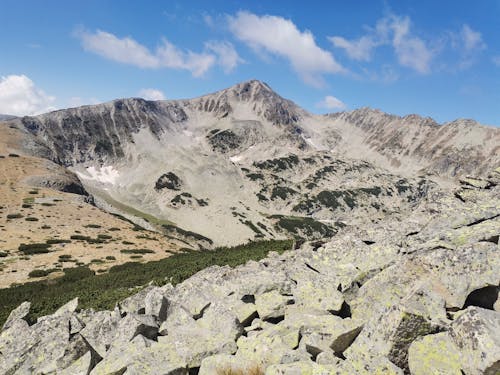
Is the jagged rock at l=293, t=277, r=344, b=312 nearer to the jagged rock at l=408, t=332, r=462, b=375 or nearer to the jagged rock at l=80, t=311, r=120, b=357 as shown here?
the jagged rock at l=408, t=332, r=462, b=375

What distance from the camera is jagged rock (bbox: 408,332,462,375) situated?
7270 millimetres

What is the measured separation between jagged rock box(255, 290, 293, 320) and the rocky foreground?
1.5 inches

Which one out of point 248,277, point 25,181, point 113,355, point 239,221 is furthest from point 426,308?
point 239,221

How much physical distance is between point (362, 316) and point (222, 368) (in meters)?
4.75

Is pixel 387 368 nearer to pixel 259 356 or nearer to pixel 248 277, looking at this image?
pixel 259 356

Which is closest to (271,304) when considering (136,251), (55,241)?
(136,251)

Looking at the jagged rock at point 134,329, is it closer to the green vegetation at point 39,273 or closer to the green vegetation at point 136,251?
the green vegetation at point 39,273

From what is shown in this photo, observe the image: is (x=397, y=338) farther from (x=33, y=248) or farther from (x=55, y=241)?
(x=55, y=241)

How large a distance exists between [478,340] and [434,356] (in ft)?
3.13

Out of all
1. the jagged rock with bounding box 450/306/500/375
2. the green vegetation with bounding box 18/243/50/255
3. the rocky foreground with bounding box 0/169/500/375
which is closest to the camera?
the jagged rock with bounding box 450/306/500/375

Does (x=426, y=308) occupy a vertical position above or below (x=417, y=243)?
below

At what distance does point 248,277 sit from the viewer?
570 inches

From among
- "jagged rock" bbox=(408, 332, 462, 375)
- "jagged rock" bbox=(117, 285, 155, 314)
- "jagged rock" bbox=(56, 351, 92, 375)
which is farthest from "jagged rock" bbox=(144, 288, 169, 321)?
"jagged rock" bbox=(408, 332, 462, 375)

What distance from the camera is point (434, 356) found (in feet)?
24.6
